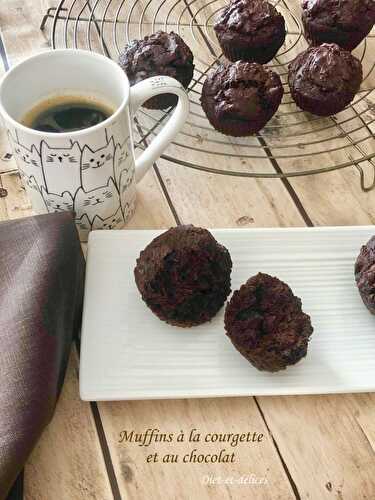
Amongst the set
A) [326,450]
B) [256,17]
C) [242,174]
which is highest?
[256,17]

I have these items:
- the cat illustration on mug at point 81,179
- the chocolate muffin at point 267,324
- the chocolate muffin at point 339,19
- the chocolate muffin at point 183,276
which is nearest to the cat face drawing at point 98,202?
the cat illustration on mug at point 81,179

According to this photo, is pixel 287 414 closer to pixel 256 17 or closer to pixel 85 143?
pixel 85 143

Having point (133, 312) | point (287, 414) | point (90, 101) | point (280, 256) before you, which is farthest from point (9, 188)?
point (287, 414)

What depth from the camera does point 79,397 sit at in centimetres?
77

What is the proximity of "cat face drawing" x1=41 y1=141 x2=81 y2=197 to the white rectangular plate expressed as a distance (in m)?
0.09

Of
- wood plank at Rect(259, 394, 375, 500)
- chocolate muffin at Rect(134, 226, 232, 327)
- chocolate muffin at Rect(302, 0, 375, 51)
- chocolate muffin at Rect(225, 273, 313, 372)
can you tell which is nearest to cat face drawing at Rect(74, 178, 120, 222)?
chocolate muffin at Rect(134, 226, 232, 327)

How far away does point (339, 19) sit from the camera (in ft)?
3.71

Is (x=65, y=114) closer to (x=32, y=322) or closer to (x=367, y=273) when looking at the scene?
(x=32, y=322)

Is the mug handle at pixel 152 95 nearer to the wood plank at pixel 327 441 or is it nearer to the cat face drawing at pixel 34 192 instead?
the cat face drawing at pixel 34 192

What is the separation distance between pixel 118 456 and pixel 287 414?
22cm

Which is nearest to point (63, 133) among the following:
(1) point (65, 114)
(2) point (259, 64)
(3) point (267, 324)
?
(1) point (65, 114)

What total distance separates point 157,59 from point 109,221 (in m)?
0.33

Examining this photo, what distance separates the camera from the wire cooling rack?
1.05 m

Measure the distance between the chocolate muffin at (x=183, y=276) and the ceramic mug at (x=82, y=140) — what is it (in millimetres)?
134
